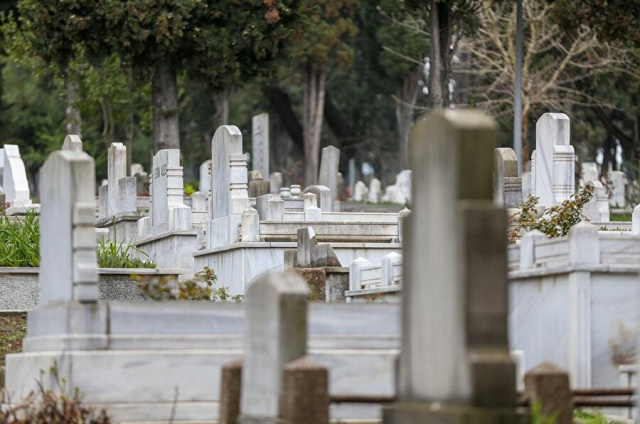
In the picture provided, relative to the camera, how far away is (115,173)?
3130 cm

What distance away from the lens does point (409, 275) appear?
9625 millimetres

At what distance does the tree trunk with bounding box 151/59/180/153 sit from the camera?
37.4 m

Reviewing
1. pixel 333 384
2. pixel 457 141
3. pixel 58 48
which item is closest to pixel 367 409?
pixel 333 384

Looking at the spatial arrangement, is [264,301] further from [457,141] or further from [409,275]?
[457,141]

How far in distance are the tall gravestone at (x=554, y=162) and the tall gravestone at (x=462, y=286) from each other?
1556 centimetres

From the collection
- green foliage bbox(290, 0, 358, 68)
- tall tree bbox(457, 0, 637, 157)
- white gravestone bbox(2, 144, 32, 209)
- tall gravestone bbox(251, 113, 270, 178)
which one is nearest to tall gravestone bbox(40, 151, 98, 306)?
white gravestone bbox(2, 144, 32, 209)

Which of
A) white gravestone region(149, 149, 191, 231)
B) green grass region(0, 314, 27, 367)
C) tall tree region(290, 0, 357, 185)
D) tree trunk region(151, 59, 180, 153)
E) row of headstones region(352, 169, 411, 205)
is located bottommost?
green grass region(0, 314, 27, 367)

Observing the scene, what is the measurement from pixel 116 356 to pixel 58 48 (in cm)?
2409

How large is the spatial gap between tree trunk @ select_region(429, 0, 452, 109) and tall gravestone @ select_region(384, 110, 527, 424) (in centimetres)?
2406

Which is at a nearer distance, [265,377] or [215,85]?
[265,377]

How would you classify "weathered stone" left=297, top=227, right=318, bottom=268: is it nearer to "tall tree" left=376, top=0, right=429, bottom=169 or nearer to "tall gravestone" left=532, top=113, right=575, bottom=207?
"tall gravestone" left=532, top=113, right=575, bottom=207

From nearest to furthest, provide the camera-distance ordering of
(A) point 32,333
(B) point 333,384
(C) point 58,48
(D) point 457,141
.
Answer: (D) point 457,141
(B) point 333,384
(A) point 32,333
(C) point 58,48

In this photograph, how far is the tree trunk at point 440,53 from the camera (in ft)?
110

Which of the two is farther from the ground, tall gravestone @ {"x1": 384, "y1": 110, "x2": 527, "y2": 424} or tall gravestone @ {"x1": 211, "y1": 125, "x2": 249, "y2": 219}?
tall gravestone @ {"x1": 211, "y1": 125, "x2": 249, "y2": 219}
